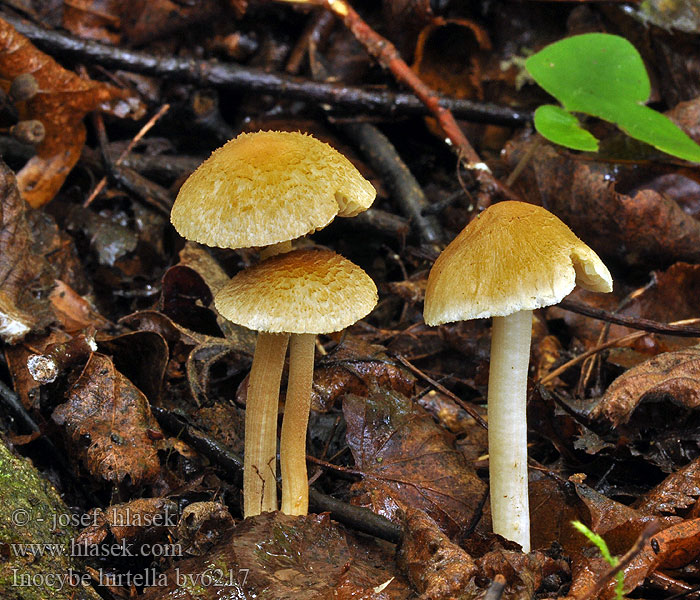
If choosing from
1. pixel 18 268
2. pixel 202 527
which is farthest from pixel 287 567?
pixel 18 268

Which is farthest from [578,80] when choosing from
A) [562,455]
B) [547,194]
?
[562,455]

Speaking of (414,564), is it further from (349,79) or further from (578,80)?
(349,79)

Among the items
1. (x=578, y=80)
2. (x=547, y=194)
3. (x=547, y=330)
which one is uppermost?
(x=578, y=80)

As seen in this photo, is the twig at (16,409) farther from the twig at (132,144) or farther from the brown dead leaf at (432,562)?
the twig at (132,144)

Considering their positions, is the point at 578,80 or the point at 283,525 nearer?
the point at 283,525

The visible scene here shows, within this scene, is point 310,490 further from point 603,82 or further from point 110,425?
point 603,82

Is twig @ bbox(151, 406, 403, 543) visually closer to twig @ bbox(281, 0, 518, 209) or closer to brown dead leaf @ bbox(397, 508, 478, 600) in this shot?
brown dead leaf @ bbox(397, 508, 478, 600)
